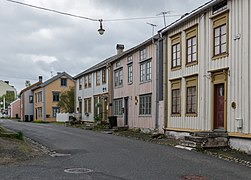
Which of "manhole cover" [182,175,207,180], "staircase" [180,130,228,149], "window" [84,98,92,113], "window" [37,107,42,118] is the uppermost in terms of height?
"window" [84,98,92,113]

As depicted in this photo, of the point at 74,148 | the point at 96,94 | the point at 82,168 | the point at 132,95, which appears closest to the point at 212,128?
the point at 74,148

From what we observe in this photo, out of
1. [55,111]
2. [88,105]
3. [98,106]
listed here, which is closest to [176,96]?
[98,106]

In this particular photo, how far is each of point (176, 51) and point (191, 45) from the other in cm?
170

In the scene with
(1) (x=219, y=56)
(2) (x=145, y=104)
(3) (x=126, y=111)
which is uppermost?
(1) (x=219, y=56)

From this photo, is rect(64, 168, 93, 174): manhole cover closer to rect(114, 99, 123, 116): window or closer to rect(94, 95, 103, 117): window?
rect(114, 99, 123, 116): window

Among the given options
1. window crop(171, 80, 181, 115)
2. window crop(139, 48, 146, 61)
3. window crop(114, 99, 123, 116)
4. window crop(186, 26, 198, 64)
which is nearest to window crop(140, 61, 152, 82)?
window crop(139, 48, 146, 61)

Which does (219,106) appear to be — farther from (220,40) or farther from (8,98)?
(8,98)

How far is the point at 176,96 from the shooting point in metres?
19.8

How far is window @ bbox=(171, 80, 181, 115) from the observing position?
64.0 ft

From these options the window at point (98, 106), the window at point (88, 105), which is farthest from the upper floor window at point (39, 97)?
the window at point (98, 106)

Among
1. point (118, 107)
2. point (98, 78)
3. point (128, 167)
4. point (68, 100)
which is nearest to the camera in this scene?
point (128, 167)

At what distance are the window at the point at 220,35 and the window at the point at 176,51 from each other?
11.3 feet

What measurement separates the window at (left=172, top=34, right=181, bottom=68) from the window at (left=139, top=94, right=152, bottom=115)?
401 cm

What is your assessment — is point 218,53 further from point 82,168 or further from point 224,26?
point 82,168
